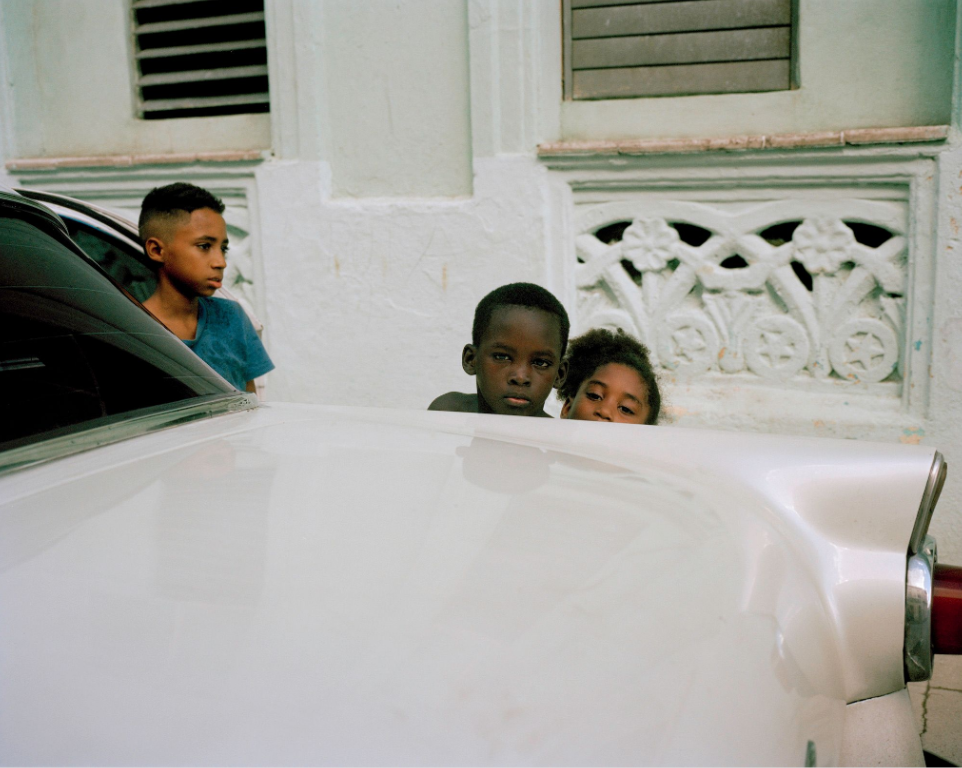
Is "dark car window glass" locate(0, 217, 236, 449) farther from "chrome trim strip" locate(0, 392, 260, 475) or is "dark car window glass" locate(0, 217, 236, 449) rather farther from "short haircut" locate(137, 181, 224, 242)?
"short haircut" locate(137, 181, 224, 242)

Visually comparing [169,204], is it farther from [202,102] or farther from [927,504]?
[927,504]

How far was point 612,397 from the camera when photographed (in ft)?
8.63

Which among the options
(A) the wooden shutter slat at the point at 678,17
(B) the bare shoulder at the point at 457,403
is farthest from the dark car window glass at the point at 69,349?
(A) the wooden shutter slat at the point at 678,17

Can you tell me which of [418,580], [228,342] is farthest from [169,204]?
[418,580]

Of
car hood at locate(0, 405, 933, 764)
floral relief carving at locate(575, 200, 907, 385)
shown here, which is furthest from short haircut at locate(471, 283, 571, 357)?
→ car hood at locate(0, 405, 933, 764)

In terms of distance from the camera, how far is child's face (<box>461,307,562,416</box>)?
7.94ft

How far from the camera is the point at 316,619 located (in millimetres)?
836

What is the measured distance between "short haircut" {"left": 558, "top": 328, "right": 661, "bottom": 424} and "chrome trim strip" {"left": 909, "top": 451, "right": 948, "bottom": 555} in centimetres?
151

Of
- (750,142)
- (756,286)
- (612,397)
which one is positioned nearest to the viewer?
(612,397)

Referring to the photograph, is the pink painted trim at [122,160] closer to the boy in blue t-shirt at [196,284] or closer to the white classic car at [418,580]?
the boy in blue t-shirt at [196,284]

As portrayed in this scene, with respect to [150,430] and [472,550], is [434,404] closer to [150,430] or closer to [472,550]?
[150,430]

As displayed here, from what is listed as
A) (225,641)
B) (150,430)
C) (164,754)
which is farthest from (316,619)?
(150,430)

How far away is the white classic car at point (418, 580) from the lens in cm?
73

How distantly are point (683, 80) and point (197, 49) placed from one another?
8.29ft
